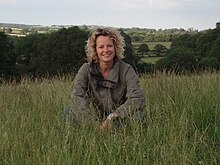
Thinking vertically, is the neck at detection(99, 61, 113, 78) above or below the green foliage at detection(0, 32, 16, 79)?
above

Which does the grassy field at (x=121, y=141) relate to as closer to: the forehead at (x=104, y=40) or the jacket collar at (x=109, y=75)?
the jacket collar at (x=109, y=75)

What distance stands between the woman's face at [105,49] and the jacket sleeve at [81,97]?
224 mm

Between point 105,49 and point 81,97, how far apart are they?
1.84ft

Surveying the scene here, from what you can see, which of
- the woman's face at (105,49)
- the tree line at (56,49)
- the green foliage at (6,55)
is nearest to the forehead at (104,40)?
the woman's face at (105,49)

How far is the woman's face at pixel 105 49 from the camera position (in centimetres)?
425

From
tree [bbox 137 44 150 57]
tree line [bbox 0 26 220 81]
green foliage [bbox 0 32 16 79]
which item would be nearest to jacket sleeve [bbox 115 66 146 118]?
tree [bbox 137 44 150 57]

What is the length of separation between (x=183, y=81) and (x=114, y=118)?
2.26 m

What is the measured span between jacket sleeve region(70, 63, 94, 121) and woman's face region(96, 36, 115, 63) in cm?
22

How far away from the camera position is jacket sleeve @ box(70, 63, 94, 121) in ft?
12.2

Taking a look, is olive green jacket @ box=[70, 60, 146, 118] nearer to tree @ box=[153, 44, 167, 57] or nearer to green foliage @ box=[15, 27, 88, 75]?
tree @ box=[153, 44, 167, 57]

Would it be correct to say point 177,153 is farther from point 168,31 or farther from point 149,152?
point 168,31

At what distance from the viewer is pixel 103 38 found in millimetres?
4293

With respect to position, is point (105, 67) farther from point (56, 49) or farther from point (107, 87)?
point (56, 49)

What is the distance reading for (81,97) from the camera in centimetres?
417
